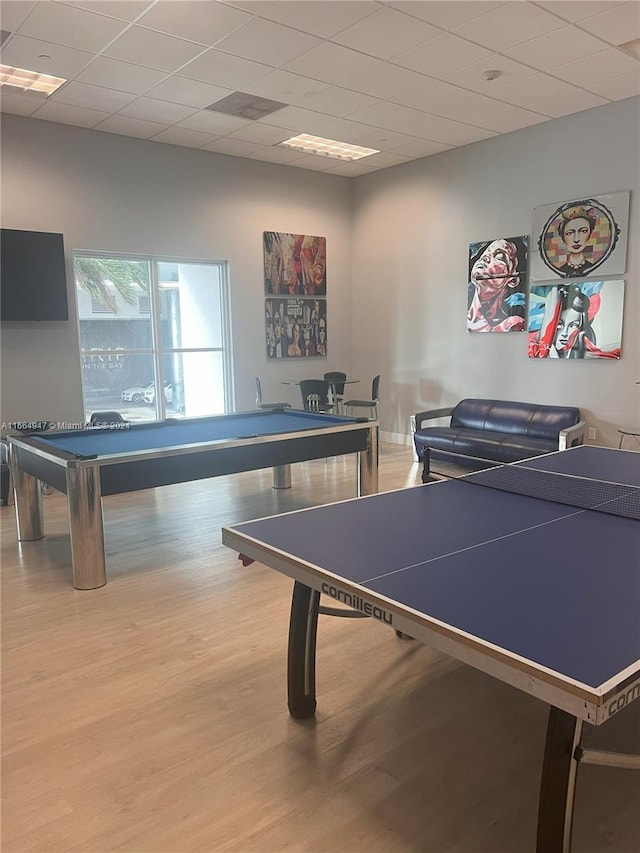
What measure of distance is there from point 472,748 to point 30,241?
5647mm

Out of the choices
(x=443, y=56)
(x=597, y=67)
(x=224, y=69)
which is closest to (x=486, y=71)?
(x=443, y=56)

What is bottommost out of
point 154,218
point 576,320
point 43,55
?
point 576,320

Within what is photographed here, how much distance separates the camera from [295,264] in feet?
26.1

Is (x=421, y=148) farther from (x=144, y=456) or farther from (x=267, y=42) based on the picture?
(x=144, y=456)

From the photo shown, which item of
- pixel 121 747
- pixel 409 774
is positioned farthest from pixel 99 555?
pixel 409 774

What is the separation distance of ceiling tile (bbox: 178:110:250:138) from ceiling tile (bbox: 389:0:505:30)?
7.87 ft

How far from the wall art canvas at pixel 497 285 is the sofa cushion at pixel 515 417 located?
831 millimetres

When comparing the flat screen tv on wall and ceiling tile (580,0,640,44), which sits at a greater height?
ceiling tile (580,0,640,44)

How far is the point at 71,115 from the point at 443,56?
3.37 m

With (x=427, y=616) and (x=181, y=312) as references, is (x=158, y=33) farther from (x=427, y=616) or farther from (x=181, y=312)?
(x=427, y=616)

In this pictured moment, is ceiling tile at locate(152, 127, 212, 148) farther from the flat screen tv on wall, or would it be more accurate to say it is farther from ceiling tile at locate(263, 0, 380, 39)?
ceiling tile at locate(263, 0, 380, 39)

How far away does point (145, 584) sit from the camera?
12.2ft

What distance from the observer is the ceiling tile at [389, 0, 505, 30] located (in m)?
3.87

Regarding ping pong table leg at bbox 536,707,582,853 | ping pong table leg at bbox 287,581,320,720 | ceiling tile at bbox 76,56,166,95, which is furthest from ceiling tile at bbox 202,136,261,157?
ping pong table leg at bbox 536,707,582,853
